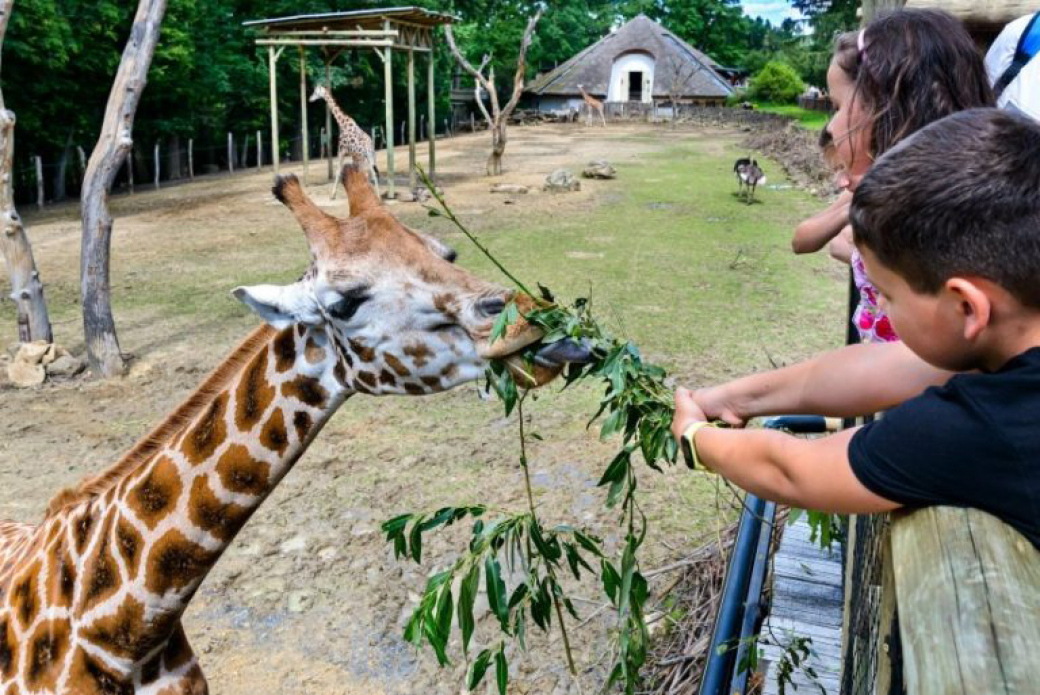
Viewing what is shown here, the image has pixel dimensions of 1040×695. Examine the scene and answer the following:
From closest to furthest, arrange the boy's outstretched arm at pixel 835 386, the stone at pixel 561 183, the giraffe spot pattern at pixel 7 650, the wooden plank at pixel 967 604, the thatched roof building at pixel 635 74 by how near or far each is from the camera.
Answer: the wooden plank at pixel 967 604 < the boy's outstretched arm at pixel 835 386 < the giraffe spot pattern at pixel 7 650 < the stone at pixel 561 183 < the thatched roof building at pixel 635 74

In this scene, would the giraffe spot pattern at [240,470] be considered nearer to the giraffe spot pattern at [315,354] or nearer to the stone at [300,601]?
the giraffe spot pattern at [315,354]

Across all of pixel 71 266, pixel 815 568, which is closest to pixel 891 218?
pixel 815 568

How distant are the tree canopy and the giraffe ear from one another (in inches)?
539

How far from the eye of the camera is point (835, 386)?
5.39ft

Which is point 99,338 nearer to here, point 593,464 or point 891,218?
point 593,464

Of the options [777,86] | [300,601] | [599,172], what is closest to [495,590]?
[300,601]

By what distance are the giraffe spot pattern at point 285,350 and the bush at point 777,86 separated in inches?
1796

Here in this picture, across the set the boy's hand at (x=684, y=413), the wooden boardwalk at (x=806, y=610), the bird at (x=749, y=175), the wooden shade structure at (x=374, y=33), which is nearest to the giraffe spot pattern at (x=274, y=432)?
the boy's hand at (x=684, y=413)

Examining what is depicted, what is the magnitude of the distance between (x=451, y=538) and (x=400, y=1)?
2365 cm

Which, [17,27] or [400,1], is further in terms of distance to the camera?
[400,1]

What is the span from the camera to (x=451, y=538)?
457cm

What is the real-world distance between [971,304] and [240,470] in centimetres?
180

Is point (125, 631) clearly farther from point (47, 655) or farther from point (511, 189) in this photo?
point (511, 189)

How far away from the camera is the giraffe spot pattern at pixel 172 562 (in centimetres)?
236
